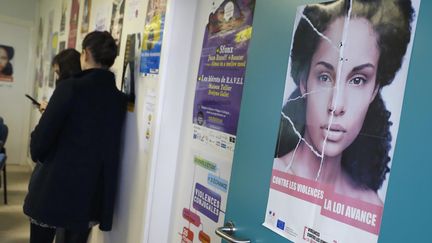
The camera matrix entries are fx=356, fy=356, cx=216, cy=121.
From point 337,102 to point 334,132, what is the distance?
7 centimetres

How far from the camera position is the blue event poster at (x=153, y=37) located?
1707 millimetres

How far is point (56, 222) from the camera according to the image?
1762 millimetres

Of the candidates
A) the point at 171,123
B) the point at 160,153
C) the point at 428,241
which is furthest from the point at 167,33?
the point at 428,241

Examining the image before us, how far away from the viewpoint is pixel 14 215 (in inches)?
128

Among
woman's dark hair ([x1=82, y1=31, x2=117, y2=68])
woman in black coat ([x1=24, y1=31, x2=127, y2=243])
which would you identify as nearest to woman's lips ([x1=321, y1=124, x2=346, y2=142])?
woman in black coat ([x1=24, y1=31, x2=127, y2=243])

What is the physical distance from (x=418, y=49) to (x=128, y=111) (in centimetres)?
164

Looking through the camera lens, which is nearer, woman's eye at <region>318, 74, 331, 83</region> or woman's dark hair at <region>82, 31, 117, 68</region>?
woman's eye at <region>318, 74, 331, 83</region>

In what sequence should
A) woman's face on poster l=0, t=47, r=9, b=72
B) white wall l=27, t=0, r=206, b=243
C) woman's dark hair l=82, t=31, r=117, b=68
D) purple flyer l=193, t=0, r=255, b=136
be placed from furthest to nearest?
woman's face on poster l=0, t=47, r=9, b=72 < woman's dark hair l=82, t=31, r=117, b=68 < white wall l=27, t=0, r=206, b=243 < purple flyer l=193, t=0, r=255, b=136

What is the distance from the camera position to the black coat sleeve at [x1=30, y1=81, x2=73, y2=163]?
5.50 ft

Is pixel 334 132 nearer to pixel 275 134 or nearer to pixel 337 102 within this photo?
pixel 337 102

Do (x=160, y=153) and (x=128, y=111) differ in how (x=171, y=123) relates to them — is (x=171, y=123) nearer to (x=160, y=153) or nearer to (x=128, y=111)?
(x=160, y=153)

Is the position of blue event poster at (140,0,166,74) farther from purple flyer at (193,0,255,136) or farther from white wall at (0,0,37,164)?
white wall at (0,0,37,164)

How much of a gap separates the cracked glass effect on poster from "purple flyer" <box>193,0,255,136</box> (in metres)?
0.43

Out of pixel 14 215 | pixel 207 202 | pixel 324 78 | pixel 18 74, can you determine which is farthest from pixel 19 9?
pixel 324 78
